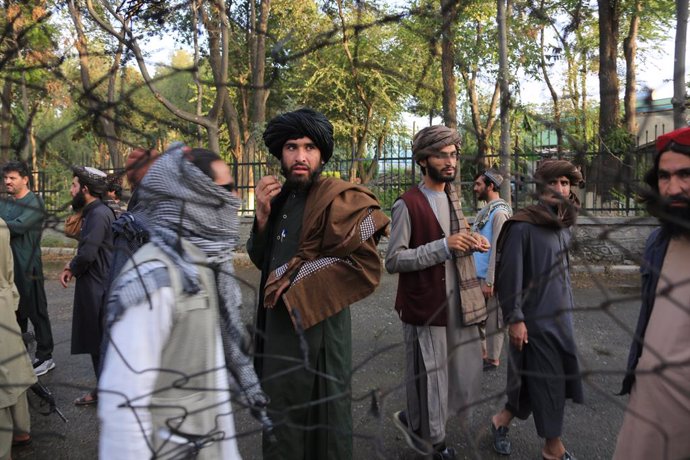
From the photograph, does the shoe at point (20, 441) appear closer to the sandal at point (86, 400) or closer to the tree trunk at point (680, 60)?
the sandal at point (86, 400)

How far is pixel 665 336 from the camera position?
160 centimetres

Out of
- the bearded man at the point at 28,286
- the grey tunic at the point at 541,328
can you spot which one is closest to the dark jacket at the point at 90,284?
the bearded man at the point at 28,286

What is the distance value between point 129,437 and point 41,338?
3.95m

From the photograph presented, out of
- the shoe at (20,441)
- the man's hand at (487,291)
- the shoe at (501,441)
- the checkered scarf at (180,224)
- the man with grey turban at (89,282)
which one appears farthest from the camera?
the man's hand at (487,291)

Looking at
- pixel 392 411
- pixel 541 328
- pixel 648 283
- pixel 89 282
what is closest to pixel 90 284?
pixel 89 282

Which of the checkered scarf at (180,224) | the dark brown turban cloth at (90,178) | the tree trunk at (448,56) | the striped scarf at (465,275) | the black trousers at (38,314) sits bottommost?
the black trousers at (38,314)

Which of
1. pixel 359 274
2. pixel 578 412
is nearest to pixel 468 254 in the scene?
pixel 359 274

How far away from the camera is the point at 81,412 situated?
3.81 meters

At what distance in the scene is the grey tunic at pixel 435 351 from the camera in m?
2.74

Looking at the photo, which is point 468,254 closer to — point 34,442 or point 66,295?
point 34,442

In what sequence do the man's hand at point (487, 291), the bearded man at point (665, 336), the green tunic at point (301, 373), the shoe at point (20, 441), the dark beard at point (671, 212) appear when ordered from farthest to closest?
the man's hand at point (487, 291)
the shoe at point (20, 441)
the green tunic at point (301, 373)
the bearded man at point (665, 336)
the dark beard at point (671, 212)

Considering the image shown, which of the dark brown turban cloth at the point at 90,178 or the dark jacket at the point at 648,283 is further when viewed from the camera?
the dark jacket at the point at 648,283

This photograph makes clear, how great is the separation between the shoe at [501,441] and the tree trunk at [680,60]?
205 cm

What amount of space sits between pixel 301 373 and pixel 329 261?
47 cm
